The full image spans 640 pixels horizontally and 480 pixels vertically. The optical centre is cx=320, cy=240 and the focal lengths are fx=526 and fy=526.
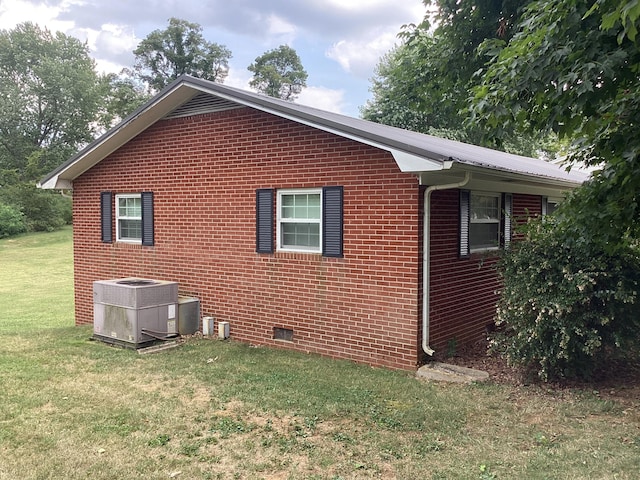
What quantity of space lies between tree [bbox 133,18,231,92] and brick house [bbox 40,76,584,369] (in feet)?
129

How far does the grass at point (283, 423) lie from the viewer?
402cm

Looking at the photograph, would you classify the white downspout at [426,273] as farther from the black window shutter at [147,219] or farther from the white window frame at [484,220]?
the black window shutter at [147,219]

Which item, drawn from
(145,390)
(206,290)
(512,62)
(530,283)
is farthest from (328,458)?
(206,290)

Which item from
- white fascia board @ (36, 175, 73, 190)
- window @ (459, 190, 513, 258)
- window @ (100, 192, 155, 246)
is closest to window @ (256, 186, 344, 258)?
window @ (459, 190, 513, 258)

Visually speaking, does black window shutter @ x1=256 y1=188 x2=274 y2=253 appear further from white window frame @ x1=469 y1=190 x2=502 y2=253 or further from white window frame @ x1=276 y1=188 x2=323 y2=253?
white window frame @ x1=469 y1=190 x2=502 y2=253

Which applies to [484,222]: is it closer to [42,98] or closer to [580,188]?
[580,188]

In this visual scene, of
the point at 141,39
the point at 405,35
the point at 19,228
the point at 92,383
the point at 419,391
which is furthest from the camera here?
the point at 141,39

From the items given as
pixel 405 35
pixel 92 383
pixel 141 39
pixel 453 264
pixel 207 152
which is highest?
pixel 141 39

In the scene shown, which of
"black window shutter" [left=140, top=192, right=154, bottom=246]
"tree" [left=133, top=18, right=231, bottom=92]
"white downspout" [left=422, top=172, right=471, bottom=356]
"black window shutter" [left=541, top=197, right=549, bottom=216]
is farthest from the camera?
"tree" [left=133, top=18, right=231, bottom=92]

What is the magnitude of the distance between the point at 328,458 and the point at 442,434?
1.10 m

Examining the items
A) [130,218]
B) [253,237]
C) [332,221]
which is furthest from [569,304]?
[130,218]

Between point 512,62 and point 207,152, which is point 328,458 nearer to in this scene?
Answer: point 512,62

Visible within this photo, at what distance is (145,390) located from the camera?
599 cm

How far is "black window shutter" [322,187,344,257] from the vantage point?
23.7 ft
